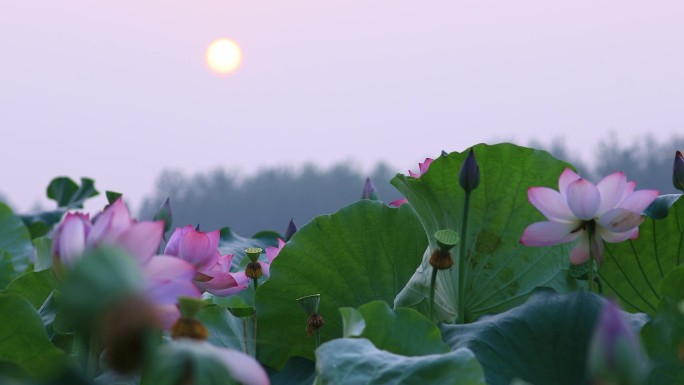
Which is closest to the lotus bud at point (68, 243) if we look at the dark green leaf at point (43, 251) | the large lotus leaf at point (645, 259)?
the large lotus leaf at point (645, 259)

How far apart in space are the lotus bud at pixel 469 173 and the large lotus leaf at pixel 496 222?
0.09 metres

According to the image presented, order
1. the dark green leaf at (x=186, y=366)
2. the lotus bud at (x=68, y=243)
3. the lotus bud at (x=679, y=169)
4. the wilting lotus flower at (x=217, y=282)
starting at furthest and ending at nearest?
the lotus bud at (x=679, y=169) → the wilting lotus flower at (x=217, y=282) → the lotus bud at (x=68, y=243) → the dark green leaf at (x=186, y=366)

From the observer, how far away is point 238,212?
52.1m

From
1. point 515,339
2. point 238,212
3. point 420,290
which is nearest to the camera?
point 515,339

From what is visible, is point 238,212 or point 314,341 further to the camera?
point 238,212

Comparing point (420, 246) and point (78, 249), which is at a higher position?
point (78, 249)

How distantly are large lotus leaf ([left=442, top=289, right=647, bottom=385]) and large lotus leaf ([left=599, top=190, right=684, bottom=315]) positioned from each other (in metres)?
0.20

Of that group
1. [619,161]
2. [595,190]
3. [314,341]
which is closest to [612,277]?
[595,190]

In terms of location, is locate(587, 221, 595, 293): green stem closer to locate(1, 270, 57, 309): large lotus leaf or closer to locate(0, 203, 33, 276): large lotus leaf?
locate(1, 270, 57, 309): large lotus leaf

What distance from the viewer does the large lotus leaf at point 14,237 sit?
1.60 metres

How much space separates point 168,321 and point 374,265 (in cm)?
43

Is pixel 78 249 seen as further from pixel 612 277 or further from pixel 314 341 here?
pixel 612 277

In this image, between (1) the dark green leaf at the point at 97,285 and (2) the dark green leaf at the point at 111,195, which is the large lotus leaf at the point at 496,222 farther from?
(1) the dark green leaf at the point at 97,285

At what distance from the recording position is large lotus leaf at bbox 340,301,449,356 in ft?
1.98
